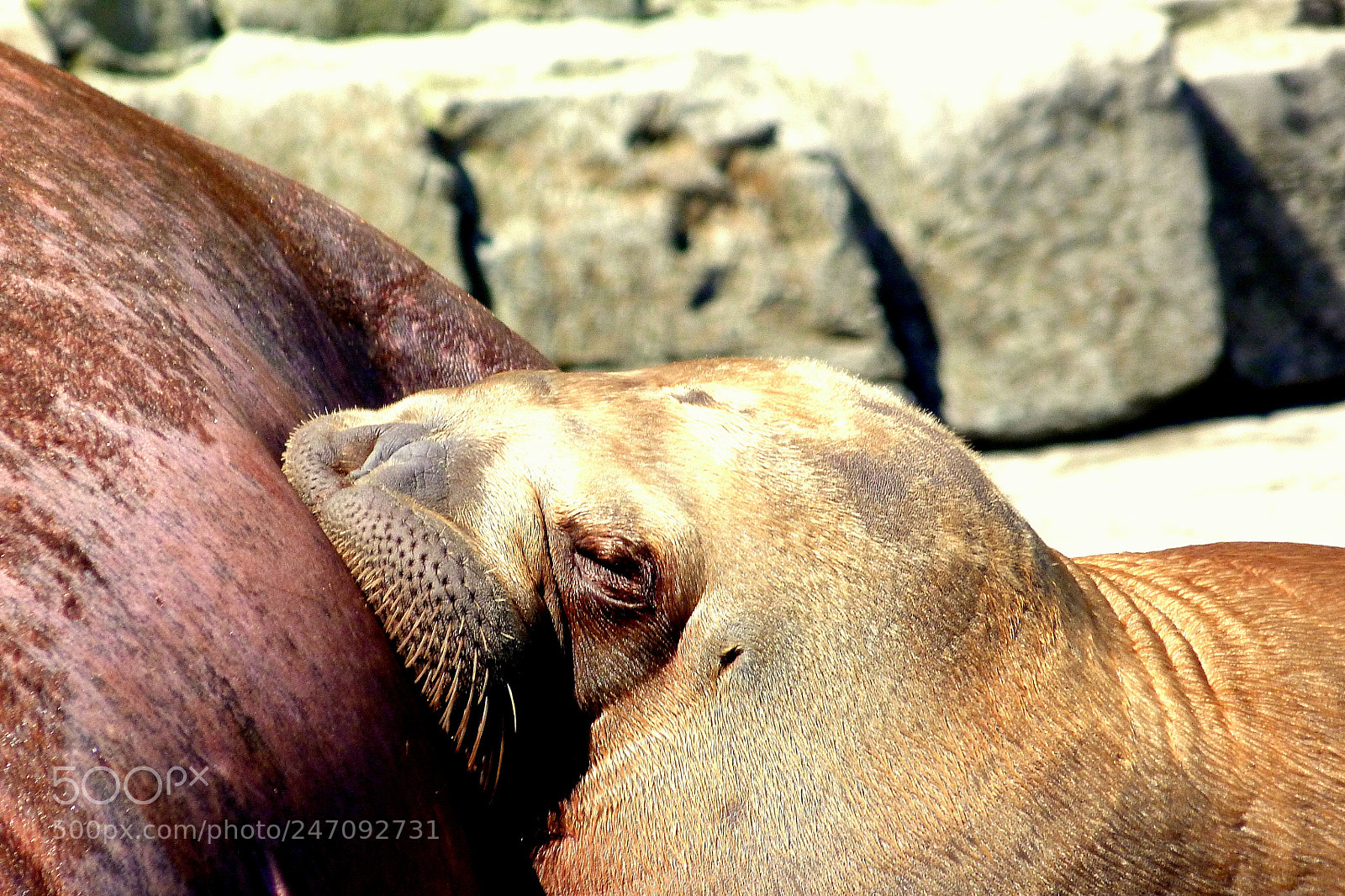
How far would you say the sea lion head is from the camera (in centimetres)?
211

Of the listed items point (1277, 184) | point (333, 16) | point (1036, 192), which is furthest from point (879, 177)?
point (333, 16)

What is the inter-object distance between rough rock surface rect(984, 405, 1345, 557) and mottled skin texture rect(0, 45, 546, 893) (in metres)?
3.04

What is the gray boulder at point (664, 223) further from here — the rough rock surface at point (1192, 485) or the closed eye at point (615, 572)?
the closed eye at point (615, 572)

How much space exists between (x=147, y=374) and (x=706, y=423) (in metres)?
0.90

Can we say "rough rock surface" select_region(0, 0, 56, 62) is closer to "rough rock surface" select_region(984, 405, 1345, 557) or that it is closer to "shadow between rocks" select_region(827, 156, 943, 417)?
"shadow between rocks" select_region(827, 156, 943, 417)

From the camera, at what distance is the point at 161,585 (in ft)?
6.08

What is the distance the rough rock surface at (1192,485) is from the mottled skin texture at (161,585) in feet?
9.98

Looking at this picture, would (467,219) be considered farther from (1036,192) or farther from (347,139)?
(1036,192)

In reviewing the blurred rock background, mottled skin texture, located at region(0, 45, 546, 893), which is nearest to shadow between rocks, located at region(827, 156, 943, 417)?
the blurred rock background

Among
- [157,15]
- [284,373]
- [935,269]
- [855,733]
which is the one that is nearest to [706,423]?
[855,733]

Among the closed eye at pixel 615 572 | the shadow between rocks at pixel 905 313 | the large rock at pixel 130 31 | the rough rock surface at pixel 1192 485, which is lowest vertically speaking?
the rough rock surface at pixel 1192 485

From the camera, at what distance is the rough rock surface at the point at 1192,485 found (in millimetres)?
4699

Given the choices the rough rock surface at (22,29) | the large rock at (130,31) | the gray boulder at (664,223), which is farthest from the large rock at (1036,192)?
the rough rock surface at (22,29)

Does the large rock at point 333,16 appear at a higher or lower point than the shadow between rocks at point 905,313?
higher
